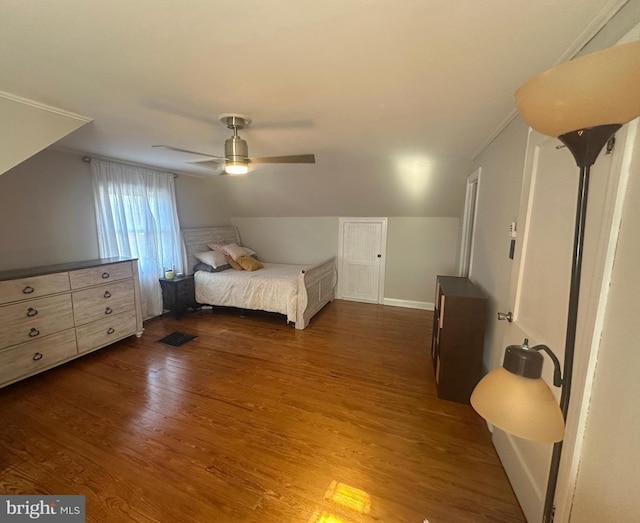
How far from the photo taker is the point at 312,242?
513cm

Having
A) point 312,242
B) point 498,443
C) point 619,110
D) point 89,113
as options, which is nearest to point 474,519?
point 498,443

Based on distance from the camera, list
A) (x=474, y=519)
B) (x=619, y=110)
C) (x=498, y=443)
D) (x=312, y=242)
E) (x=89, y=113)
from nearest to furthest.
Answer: (x=619, y=110), (x=474, y=519), (x=498, y=443), (x=89, y=113), (x=312, y=242)

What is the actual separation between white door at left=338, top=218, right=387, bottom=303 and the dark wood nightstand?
262cm

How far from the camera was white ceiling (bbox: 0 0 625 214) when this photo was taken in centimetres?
96

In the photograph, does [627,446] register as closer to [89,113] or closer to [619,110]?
[619,110]

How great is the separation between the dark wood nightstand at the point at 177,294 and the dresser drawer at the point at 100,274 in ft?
2.57

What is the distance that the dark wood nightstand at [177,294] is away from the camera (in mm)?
3943

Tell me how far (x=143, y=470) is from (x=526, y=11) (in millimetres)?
2922

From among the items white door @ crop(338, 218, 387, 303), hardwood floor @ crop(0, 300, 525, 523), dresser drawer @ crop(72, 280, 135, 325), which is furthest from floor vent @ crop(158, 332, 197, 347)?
white door @ crop(338, 218, 387, 303)

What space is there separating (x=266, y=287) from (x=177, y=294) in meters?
1.38

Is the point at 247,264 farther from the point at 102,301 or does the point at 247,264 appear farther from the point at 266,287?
the point at 102,301

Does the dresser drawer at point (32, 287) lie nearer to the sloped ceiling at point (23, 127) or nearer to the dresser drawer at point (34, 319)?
the dresser drawer at point (34, 319)

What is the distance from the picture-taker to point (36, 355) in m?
2.39

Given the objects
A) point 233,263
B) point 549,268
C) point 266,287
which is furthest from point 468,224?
point 233,263
